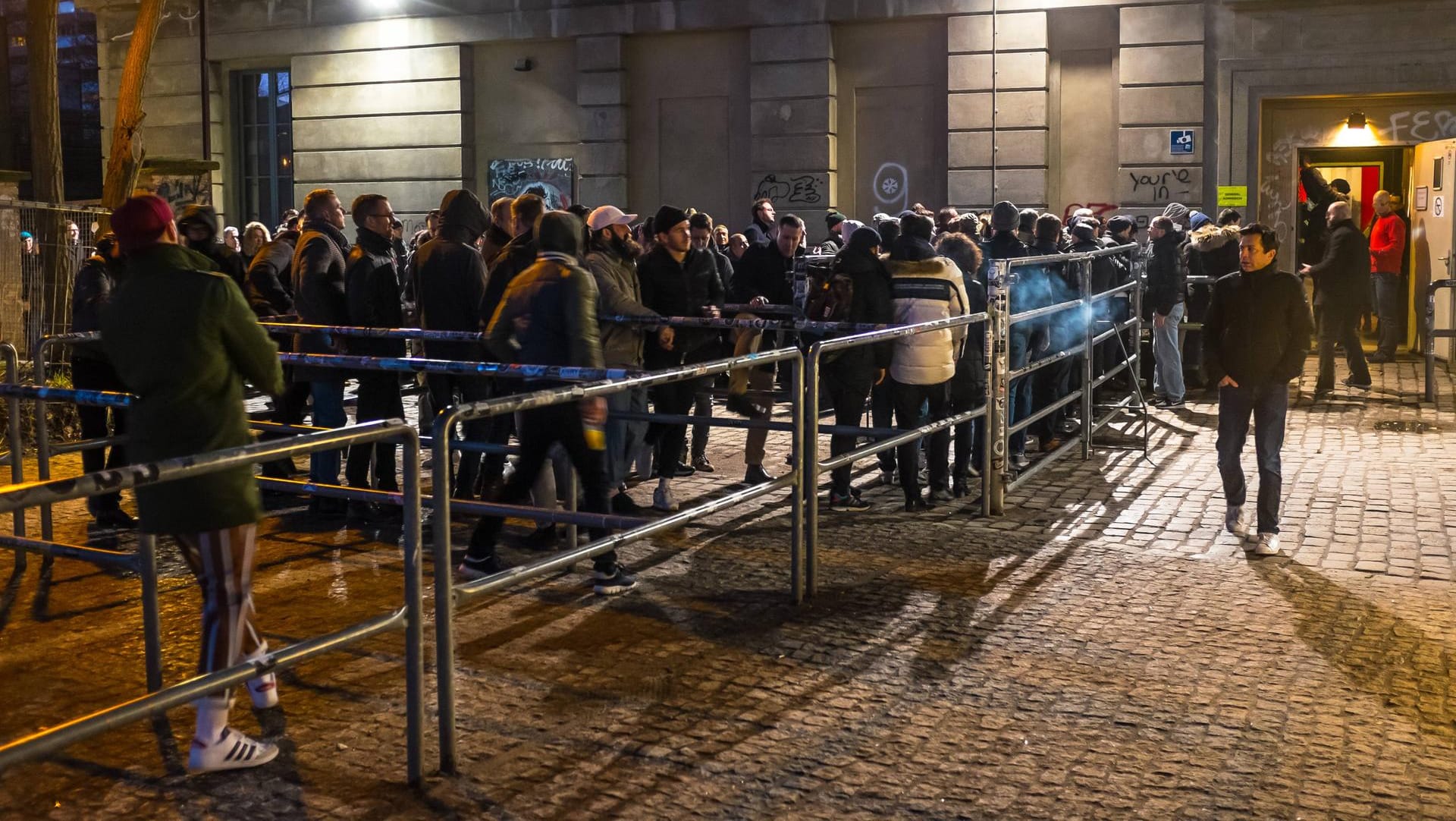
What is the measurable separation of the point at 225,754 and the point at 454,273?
4582 mm

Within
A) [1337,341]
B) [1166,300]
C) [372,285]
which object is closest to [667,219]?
[372,285]

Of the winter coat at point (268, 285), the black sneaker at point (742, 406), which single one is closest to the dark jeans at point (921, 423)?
the black sneaker at point (742, 406)

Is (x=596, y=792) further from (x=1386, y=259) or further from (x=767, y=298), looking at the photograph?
(x=1386, y=259)

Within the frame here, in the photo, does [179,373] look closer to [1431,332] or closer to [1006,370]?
[1006,370]

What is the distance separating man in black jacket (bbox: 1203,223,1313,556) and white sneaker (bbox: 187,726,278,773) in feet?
17.5

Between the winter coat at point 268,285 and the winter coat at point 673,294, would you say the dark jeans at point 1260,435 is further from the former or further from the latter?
the winter coat at point 268,285

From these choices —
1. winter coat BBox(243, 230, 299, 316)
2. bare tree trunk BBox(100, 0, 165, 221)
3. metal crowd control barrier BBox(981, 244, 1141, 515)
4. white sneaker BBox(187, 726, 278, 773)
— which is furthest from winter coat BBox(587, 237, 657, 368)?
bare tree trunk BBox(100, 0, 165, 221)

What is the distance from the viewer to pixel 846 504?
356 inches

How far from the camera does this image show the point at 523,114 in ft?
75.5

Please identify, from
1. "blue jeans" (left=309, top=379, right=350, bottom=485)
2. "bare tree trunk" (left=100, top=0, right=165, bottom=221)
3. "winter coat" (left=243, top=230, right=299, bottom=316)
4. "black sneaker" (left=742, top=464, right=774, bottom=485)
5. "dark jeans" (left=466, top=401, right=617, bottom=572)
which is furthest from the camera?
"bare tree trunk" (left=100, top=0, right=165, bottom=221)

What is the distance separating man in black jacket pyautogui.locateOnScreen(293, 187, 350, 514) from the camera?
8.78m

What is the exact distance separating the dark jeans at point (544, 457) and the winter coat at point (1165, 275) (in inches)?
338

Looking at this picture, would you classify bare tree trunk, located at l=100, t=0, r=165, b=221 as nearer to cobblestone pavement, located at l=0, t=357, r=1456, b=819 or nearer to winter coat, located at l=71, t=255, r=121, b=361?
winter coat, located at l=71, t=255, r=121, b=361

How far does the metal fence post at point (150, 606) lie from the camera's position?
4.83 metres
